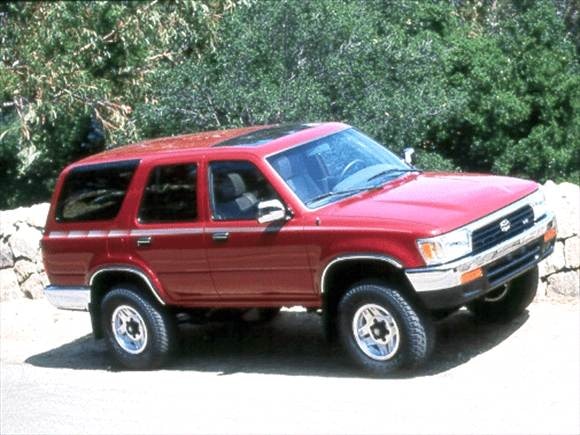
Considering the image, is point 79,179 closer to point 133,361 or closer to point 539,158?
point 133,361

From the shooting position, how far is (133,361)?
37.8 ft

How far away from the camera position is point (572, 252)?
Result: 460 inches

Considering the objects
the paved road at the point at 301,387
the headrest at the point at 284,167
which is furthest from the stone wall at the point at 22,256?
the headrest at the point at 284,167

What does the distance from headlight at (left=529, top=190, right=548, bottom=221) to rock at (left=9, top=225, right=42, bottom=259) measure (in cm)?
618

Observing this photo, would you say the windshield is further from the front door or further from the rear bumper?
the rear bumper

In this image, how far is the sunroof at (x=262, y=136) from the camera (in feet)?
36.2

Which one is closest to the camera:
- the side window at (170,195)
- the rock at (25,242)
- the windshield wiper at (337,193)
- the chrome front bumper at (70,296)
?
the windshield wiper at (337,193)

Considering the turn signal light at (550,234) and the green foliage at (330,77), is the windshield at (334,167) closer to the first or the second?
the turn signal light at (550,234)

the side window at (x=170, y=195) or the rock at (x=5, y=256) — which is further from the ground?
the side window at (x=170, y=195)

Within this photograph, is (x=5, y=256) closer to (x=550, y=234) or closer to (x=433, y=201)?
(x=433, y=201)

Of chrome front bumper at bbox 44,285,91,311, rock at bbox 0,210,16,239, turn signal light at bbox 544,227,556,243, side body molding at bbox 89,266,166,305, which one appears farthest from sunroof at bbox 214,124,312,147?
rock at bbox 0,210,16,239

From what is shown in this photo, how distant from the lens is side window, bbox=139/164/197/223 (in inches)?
431

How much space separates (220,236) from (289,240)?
0.65 m

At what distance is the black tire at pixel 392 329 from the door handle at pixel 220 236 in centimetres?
107
